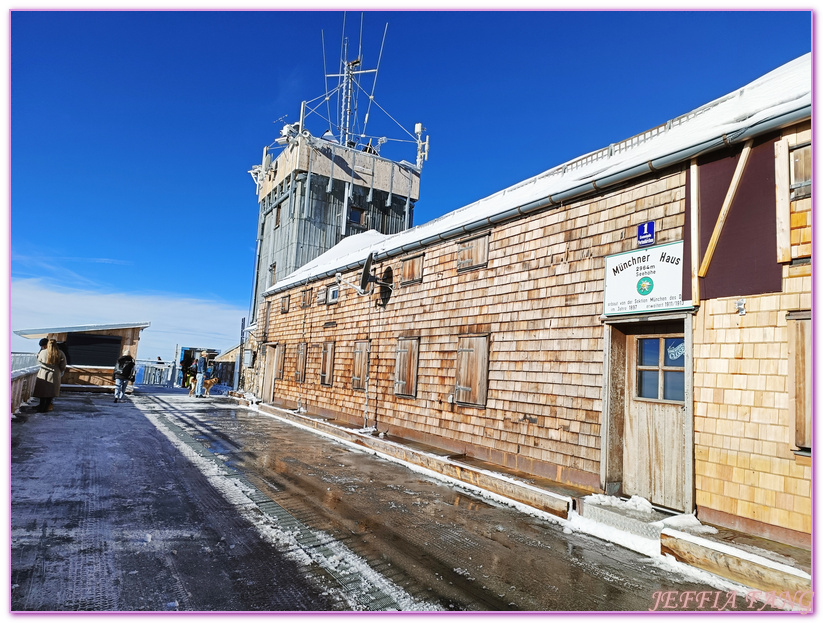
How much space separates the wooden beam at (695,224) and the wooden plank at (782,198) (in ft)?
2.75

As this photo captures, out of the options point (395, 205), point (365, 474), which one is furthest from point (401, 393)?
point (395, 205)

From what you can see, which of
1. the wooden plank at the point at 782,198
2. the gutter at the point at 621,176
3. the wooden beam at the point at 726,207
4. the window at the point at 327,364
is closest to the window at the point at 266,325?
the window at the point at 327,364

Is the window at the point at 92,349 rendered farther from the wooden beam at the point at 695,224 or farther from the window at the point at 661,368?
the wooden beam at the point at 695,224

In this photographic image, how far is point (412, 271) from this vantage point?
11.3 meters

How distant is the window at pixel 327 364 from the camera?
14.1m

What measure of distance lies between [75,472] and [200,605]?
15.5 ft

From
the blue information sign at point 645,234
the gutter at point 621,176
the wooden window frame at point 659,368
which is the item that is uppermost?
the gutter at point 621,176

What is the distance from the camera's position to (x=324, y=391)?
14.4 m

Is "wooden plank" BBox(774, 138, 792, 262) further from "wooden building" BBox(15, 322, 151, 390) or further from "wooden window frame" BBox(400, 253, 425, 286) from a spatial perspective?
"wooden building" BBox(15, 322, 151, 390)

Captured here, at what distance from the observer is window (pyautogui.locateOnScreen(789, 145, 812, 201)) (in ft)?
15.7

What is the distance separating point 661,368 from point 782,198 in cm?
231

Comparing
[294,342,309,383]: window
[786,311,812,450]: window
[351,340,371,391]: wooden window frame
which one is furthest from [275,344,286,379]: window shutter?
[786,311,812,450]: window

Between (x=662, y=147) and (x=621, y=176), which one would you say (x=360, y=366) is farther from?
(x=662, y=147)

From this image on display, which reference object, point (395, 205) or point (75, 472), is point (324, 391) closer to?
point (75, 472)
